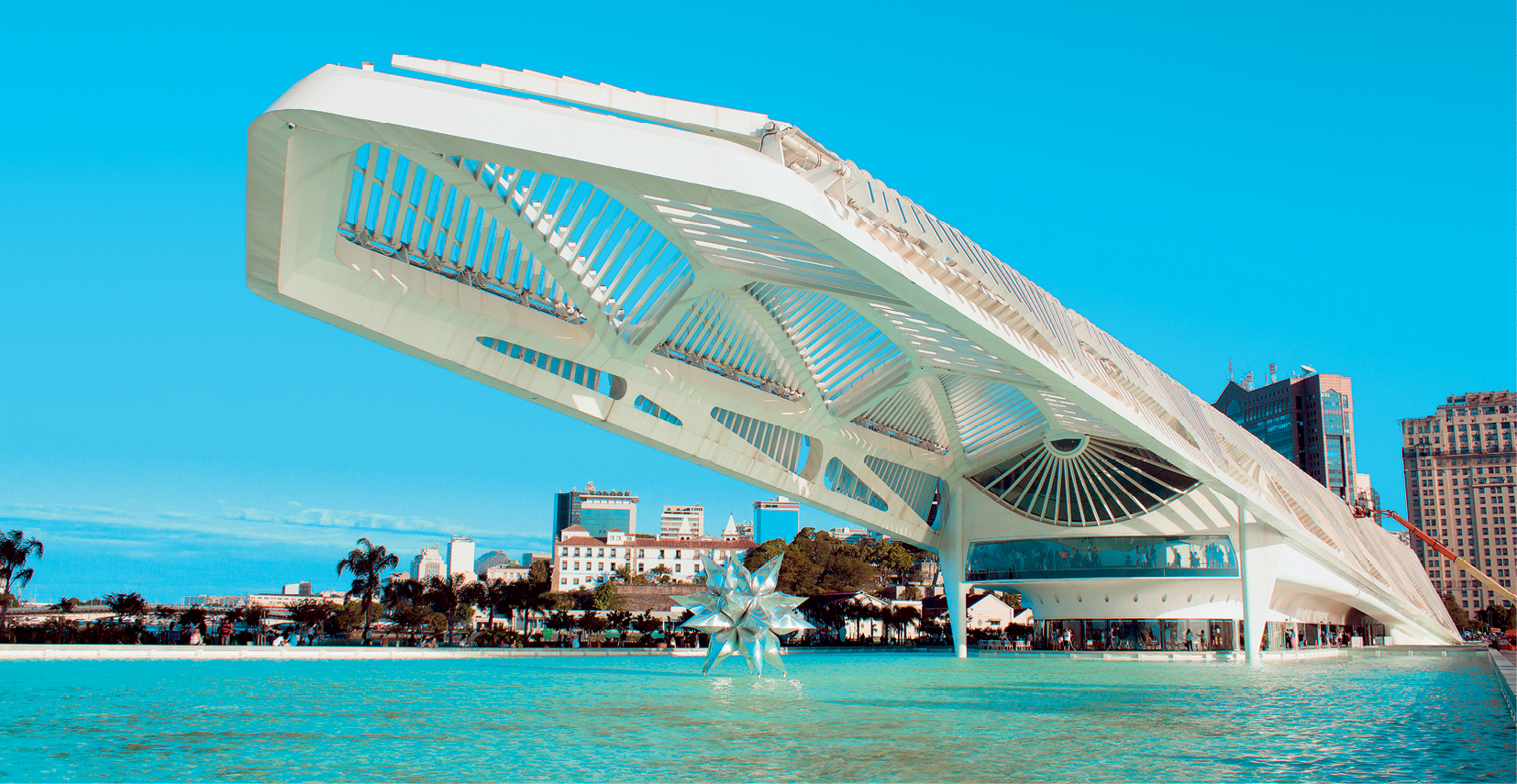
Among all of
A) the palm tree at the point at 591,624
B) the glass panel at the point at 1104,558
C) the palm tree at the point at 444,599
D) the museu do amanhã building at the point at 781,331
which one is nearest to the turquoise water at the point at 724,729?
the museu do amanhã building at the point at 781,331

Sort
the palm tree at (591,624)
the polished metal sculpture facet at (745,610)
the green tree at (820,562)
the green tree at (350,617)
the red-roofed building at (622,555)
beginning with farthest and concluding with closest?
the red-roofed building at (622,555) < the green tree at (820,562) < the green tree at (350,617) < the palm tree at (591,624) < the polished metal sculpture facet at (745,610)

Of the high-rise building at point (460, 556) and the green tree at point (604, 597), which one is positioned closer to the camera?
the green tree at point (604, 597)

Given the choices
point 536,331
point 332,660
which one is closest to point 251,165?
point 536,331

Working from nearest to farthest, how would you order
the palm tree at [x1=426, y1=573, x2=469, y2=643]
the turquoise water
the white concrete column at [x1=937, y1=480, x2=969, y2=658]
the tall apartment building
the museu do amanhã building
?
1. the turquoise water
2. the museu do amanhã building
3. the white concrete column at [x1=937, y1=480, x2=969, y2=658]
4. the palm tree at [x1=426, y1=573, x2=469, y2=643]
5. the tall apartment building

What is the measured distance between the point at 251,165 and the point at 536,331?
958cm

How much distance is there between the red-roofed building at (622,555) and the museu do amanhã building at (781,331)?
85.2m

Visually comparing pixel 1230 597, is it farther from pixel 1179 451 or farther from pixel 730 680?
pixel 730 680

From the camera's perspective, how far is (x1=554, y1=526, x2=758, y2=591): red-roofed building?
423 feet

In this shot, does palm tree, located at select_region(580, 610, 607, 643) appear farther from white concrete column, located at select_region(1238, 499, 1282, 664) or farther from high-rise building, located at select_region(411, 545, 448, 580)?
high-rise building, located at select_region(411, 545, 448, 580)

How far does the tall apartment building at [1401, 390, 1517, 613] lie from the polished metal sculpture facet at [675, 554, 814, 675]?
417 feet

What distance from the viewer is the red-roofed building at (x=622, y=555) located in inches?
5074

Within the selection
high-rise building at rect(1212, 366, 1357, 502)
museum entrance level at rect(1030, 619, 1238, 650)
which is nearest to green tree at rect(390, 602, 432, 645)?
museum entrance level at rect(1030, 619, 1238, 650)

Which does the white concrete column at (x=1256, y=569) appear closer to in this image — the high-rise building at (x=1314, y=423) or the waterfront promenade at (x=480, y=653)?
the waterfront promenade at (x=480, y=653)

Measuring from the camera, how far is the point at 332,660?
29.1 metres
